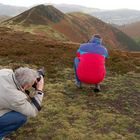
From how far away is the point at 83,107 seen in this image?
1343 centimetres

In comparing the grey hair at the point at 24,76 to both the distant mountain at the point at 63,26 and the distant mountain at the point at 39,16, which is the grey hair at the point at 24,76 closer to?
the distant mountain at the point at 63,26

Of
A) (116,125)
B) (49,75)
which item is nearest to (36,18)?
(49,75)

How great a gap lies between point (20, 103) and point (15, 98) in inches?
7.8

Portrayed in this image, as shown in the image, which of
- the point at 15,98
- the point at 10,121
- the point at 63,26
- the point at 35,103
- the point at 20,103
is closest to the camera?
the point at 15,98

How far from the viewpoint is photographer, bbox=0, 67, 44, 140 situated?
8359 mm

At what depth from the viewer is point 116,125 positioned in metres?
12.0

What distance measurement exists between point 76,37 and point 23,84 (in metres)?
109

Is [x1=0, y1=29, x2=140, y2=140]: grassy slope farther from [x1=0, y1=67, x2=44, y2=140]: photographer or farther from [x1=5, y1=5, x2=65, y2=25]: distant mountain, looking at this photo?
[x1=5, y1=5, x2=65, y2=25]: distant mountain

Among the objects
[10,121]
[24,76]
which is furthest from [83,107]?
[24,76]

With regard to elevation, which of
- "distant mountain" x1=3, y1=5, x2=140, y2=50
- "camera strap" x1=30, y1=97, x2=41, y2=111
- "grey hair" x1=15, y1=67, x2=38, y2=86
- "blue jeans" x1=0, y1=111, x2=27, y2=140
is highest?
"grey hair" x1=15, y1=67, x2=38, y2=86

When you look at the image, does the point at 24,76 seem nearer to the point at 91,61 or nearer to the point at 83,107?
the point at 83,107

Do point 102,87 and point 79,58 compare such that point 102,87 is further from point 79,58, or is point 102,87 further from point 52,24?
point 52,24

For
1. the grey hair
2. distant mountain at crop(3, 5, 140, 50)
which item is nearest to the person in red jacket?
the grey hair

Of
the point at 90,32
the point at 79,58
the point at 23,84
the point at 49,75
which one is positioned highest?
the point at 23,84
